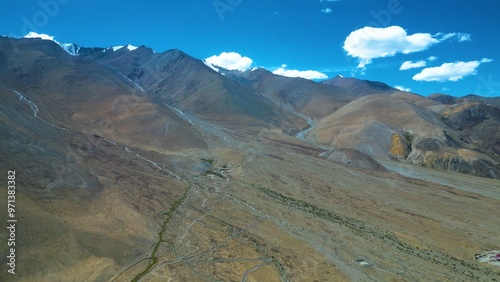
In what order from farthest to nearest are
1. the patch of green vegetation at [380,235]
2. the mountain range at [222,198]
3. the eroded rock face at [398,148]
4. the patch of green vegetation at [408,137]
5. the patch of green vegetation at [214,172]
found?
the patch of green vegetation at [408,137], the eroded rock face at [398,148], the patch of green vegetation at [214,172], the patch of green vegetation at [380,235], the mountain range at [222,198]

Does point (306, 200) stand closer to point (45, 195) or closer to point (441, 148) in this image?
point (45, 195)

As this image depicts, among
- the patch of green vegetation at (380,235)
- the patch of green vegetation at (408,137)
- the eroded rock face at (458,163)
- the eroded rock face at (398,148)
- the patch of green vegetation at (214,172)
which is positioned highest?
the patch of green vegetation at (408,137)

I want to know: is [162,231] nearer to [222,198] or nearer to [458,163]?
[222,198]

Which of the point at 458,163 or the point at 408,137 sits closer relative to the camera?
the point at 458,163

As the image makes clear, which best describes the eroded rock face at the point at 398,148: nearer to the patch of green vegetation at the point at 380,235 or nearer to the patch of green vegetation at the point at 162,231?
the patch of green vegetation at the point at 380,235

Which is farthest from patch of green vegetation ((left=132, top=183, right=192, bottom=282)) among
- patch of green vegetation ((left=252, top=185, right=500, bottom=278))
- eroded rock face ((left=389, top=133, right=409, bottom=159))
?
eroded rock face ((left=389, top=133, right=409, bottom=159))

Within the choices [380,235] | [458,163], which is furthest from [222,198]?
[458,163]

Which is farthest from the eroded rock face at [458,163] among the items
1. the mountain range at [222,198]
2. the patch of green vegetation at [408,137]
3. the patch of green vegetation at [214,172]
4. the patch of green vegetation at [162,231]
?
the patch of green vegetation at [162,231]

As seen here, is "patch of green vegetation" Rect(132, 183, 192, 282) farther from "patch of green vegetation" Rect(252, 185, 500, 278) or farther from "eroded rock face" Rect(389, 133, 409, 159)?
"eroded rock face" Rect(389, 133, 409, 159)
